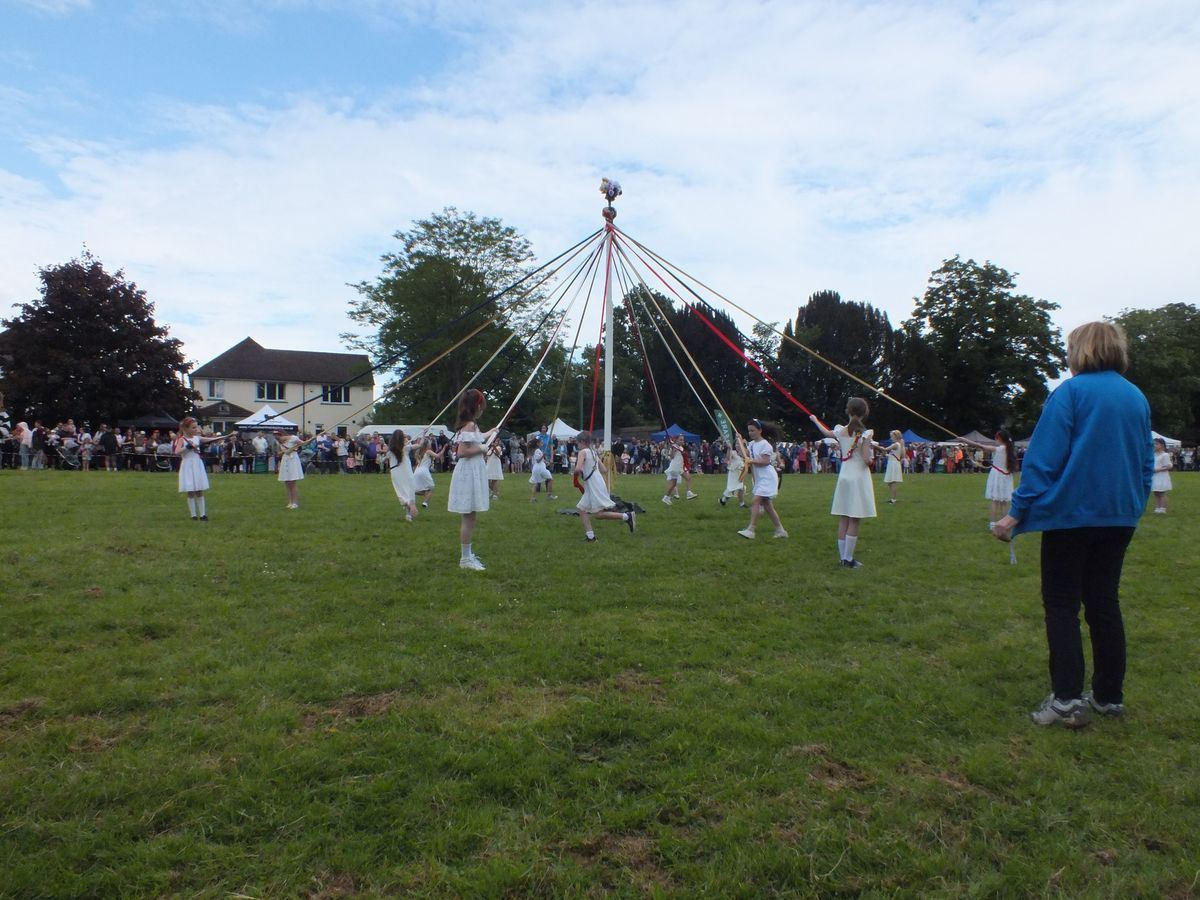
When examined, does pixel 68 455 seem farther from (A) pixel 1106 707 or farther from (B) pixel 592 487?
(A) pixel 1106 707

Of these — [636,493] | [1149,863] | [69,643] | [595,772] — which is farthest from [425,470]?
[1149,863]

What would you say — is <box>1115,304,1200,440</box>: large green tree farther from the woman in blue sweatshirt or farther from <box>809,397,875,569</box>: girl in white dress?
the woman in blue sweatshirt

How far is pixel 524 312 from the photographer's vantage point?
57438mm

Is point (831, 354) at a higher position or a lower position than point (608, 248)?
higher

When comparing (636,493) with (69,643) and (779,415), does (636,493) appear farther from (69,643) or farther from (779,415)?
(779,415)

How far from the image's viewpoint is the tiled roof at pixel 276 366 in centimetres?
7075

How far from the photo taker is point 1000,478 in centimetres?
1410

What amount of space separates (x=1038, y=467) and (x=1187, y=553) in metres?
8.42

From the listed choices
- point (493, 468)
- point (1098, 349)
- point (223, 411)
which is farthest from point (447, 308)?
point (1098, 349)

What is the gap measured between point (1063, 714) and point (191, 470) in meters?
13.4

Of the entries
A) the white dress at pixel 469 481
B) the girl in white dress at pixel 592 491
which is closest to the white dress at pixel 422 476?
the girl in white dress at pixel 592 491

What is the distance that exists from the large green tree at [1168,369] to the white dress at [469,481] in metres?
68.1

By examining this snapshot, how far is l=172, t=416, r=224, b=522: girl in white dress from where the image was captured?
13641 millimetres

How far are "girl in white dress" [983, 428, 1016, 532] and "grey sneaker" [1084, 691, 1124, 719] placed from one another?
8.11 m
